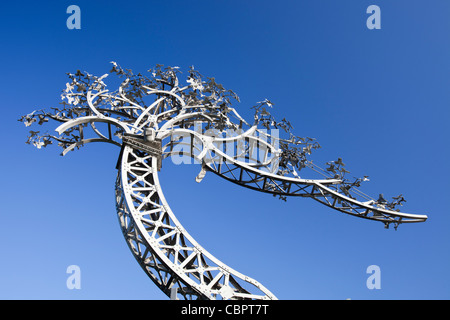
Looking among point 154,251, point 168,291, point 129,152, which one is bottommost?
point 168,291

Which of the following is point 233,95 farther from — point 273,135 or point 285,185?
point 285,185

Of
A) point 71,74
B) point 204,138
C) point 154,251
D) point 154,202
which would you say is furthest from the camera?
point 71,74

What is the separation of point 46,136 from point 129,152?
3949 mm

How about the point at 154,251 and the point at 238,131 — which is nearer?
the point at 154,251

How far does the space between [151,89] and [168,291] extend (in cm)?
953

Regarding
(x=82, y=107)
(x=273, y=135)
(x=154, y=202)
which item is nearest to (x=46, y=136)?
(x=82, y=107)

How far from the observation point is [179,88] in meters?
23.0

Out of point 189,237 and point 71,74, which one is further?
point 71,74

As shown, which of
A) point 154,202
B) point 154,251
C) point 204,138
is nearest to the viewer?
point 154,251

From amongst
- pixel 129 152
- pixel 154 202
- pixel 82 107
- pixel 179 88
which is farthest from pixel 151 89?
pixel 154 202

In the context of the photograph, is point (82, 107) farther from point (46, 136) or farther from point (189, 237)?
point (189, 237)

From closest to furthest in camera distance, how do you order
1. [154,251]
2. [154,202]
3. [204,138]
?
[154,251], [154,202], [204,138]

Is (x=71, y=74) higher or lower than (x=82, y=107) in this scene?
higher

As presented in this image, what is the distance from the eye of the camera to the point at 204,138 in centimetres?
2020
